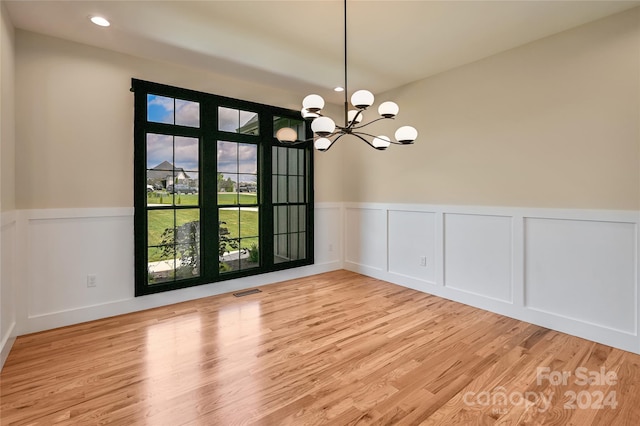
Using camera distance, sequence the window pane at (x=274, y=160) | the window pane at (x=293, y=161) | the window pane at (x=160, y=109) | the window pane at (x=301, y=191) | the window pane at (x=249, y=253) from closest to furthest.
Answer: the window pane at (x=160, y=109)
the window pane at (x=249, y=253)
the window pane at (x=274, y=160)
the window pane at (x=293, y=161)
the window pane at (x=301, y=191)

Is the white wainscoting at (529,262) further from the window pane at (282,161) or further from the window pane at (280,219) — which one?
the window pane at (282,161)

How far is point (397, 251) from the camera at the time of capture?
4559mm

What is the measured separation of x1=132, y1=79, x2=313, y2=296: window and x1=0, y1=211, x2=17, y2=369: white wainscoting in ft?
3.22

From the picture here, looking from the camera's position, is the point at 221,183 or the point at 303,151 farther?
the point at 303,151

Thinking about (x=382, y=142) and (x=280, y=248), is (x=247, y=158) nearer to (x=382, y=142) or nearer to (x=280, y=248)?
(x=280, y=248)

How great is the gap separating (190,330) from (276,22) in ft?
9.67

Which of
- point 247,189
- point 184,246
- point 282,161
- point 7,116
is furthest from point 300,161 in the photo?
point 7,116

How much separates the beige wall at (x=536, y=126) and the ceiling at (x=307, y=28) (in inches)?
8.9

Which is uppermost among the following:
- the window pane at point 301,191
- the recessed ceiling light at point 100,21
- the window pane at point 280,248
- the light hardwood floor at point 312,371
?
the recessed ceiling light at point 100,21

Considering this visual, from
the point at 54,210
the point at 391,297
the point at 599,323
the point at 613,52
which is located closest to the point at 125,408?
the point at 54,210

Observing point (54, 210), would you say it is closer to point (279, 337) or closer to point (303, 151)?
point (279, 337)

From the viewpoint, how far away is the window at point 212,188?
3.57m

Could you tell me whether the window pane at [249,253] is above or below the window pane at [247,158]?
below

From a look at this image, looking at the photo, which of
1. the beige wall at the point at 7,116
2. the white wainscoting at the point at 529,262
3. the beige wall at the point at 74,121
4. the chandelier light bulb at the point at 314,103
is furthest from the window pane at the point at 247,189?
the beige wall at the point at 7,116
